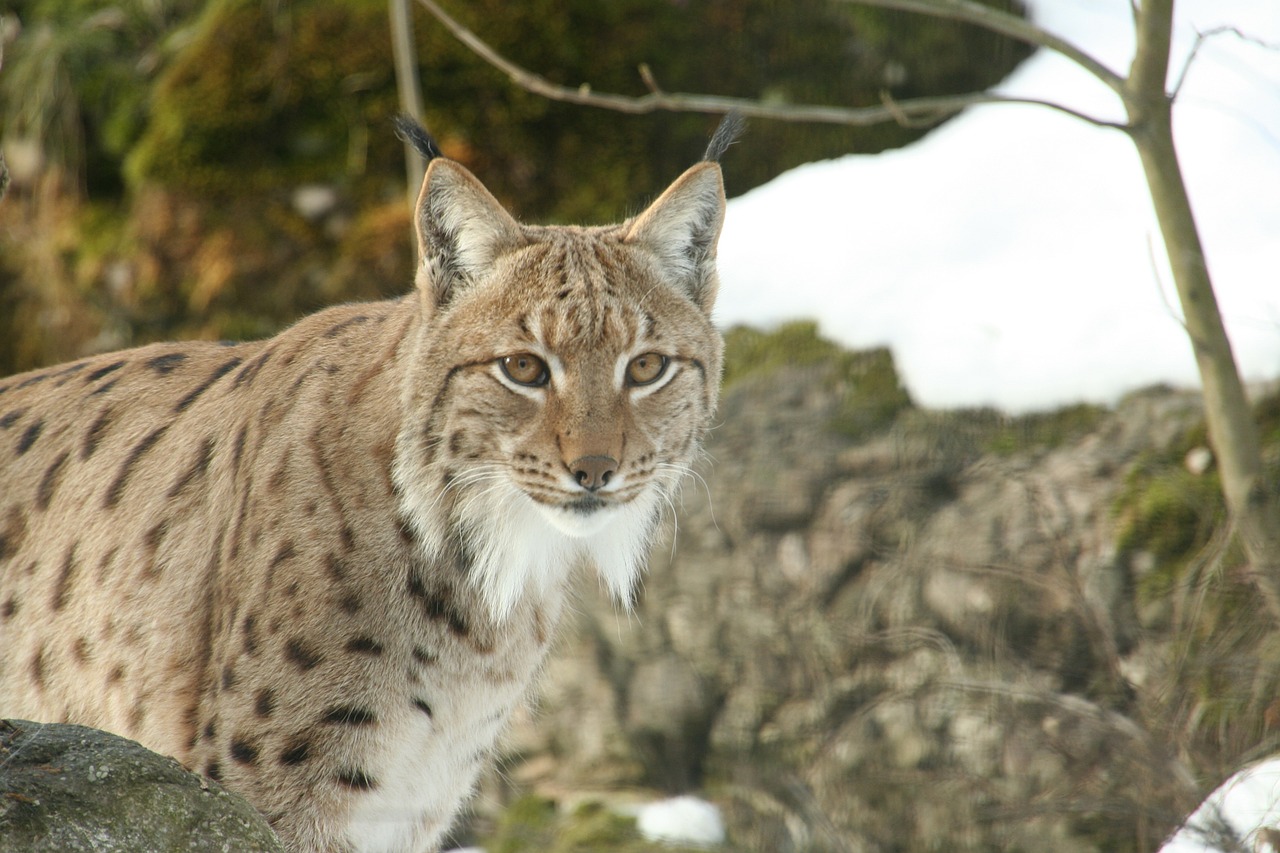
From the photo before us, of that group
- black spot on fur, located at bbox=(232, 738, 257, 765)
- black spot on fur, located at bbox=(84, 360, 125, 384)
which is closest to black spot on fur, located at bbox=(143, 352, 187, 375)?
black spot on fur, located at bbox=(84, 360, 125, 384)

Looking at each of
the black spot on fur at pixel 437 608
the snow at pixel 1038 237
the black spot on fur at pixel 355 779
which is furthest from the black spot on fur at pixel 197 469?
the snow at pixel 1038 237

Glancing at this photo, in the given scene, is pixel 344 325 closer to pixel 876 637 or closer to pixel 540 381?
pixel 540 381

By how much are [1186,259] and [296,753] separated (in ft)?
11.2

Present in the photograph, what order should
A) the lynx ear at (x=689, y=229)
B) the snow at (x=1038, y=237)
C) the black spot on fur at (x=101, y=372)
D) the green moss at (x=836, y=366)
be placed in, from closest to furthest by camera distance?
the lynx ear at (x=689, y=229)
the black spot on fur at (x=101, y=372)
the snow at (x=1038, y=237)
the green moss at (x=836, y=366)

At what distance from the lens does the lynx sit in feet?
11.7

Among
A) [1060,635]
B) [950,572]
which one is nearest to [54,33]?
[950,572]

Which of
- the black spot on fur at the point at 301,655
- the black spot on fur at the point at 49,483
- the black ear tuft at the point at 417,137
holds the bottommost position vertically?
the black spot on fur at the point at 301,655

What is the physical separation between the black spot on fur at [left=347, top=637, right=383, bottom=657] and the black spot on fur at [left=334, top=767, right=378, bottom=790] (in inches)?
12.1

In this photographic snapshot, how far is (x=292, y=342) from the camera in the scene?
4152mm

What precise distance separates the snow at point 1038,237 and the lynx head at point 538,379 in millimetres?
2831

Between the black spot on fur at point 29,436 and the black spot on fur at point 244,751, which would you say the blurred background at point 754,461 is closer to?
the black spot on fur at point 244,751

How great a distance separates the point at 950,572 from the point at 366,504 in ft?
9.30

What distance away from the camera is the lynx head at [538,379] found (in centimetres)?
361

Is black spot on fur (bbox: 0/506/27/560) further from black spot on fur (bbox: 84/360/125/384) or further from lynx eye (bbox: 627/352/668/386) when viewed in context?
lynx eye (bbox: 627/352/668/386)
